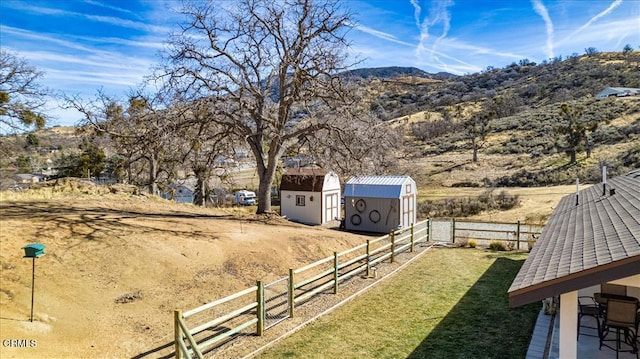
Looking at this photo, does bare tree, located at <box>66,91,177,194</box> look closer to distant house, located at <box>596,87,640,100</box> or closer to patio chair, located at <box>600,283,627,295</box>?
patio chair, located at <box>600,283,627,295</box>

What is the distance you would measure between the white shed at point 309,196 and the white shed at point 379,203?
2.47m

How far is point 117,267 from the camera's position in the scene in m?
9.73

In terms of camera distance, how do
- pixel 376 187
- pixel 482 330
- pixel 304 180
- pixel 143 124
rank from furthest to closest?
pixel 304 180 < pixel 376 187 < pixel 143 124 < pixel 482 330

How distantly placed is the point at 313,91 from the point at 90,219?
938cm

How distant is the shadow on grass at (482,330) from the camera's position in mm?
7543

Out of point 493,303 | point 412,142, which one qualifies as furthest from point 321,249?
point 412,142

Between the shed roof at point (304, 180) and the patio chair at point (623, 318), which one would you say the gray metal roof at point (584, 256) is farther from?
the shed roof at point (304, 180)

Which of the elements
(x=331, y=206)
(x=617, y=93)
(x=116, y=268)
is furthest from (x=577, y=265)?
(x=617, y=93)

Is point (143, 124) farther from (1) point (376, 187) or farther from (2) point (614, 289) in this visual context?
(2) point (614, 289)

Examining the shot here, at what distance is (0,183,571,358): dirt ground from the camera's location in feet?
23.6

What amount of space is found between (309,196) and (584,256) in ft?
67.5

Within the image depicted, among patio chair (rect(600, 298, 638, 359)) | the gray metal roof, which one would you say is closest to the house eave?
the gray metal roof

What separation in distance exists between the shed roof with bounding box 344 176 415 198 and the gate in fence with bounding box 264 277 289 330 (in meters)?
11.8

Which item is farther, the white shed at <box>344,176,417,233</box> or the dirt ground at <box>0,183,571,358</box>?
the white shed at <box>344,176,417,233</box>
